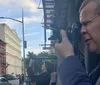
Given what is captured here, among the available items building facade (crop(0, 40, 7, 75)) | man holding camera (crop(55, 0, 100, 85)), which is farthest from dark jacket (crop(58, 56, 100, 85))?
building facade (crop(0, 40, 7, 75))

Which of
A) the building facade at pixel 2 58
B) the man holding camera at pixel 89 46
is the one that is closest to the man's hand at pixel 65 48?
the man holding camera at pixel 89 46

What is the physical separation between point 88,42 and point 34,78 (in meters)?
5.26

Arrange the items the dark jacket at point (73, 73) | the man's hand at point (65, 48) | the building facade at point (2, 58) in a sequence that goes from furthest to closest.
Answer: the building facade at point (2, 58)
the man's hand at point (65, 48)
the dark jacket at point (73, 73)

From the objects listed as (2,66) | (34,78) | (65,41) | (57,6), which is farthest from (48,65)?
(2,66)

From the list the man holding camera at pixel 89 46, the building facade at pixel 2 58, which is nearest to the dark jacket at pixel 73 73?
the man holding camera at pixel 89 46

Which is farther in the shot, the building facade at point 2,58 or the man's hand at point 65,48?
the building facade at point 2,58

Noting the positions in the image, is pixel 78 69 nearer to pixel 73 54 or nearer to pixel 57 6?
pixel 73 54

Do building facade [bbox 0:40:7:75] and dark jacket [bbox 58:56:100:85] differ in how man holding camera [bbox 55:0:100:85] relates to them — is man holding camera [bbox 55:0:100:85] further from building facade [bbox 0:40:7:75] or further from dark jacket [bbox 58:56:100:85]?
building facade [bbox 0:40:7:75]

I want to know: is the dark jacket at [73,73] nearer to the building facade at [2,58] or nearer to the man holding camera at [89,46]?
the man holding camera at [89,46]

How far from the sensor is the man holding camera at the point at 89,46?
5.21ft

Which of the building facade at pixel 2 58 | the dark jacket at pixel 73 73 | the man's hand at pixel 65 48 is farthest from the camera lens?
the building facade at pixel 2 58

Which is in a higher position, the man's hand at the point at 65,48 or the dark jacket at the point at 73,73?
the man's hand at the point at 65,48

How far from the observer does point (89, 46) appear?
1679mm

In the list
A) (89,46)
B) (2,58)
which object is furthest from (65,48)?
(2,58)
